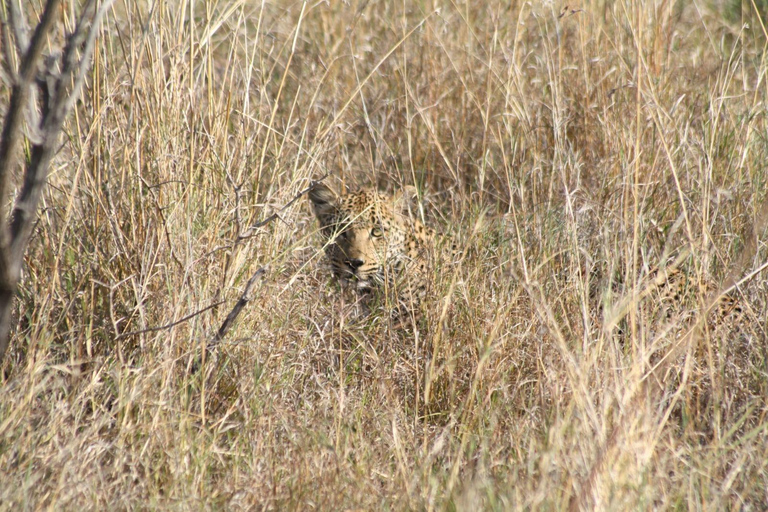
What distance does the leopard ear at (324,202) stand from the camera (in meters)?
3.83

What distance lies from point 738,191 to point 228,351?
7.49 ft

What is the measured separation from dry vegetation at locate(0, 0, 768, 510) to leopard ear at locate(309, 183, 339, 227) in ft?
0.47

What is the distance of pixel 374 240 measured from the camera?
384 cm

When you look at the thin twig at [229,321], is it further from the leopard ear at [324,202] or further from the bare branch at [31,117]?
the leopard ear at [324,202]

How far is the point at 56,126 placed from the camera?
1.83m

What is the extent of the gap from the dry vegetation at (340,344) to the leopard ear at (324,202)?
0.47ft

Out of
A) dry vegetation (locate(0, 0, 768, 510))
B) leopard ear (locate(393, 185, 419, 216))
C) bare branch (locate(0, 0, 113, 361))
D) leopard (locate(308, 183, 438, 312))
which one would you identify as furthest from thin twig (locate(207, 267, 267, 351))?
leopard ear (locate(393, 185, 419, 216))

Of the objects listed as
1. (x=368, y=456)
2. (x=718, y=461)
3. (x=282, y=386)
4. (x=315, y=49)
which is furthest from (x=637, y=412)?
(x=315, y=49)

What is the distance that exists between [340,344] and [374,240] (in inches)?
35.5

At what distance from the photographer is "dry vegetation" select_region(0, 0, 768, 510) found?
2.32 meters

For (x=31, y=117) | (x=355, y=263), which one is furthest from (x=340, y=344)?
(x=31, y=117)

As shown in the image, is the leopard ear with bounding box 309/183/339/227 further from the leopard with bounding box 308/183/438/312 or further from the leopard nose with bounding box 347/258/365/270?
the leopard nose with bounding box 347/258/365/270

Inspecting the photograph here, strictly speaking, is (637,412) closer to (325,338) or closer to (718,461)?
(718,461)

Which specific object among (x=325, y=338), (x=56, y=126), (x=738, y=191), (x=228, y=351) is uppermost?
(x=56, y=126)
